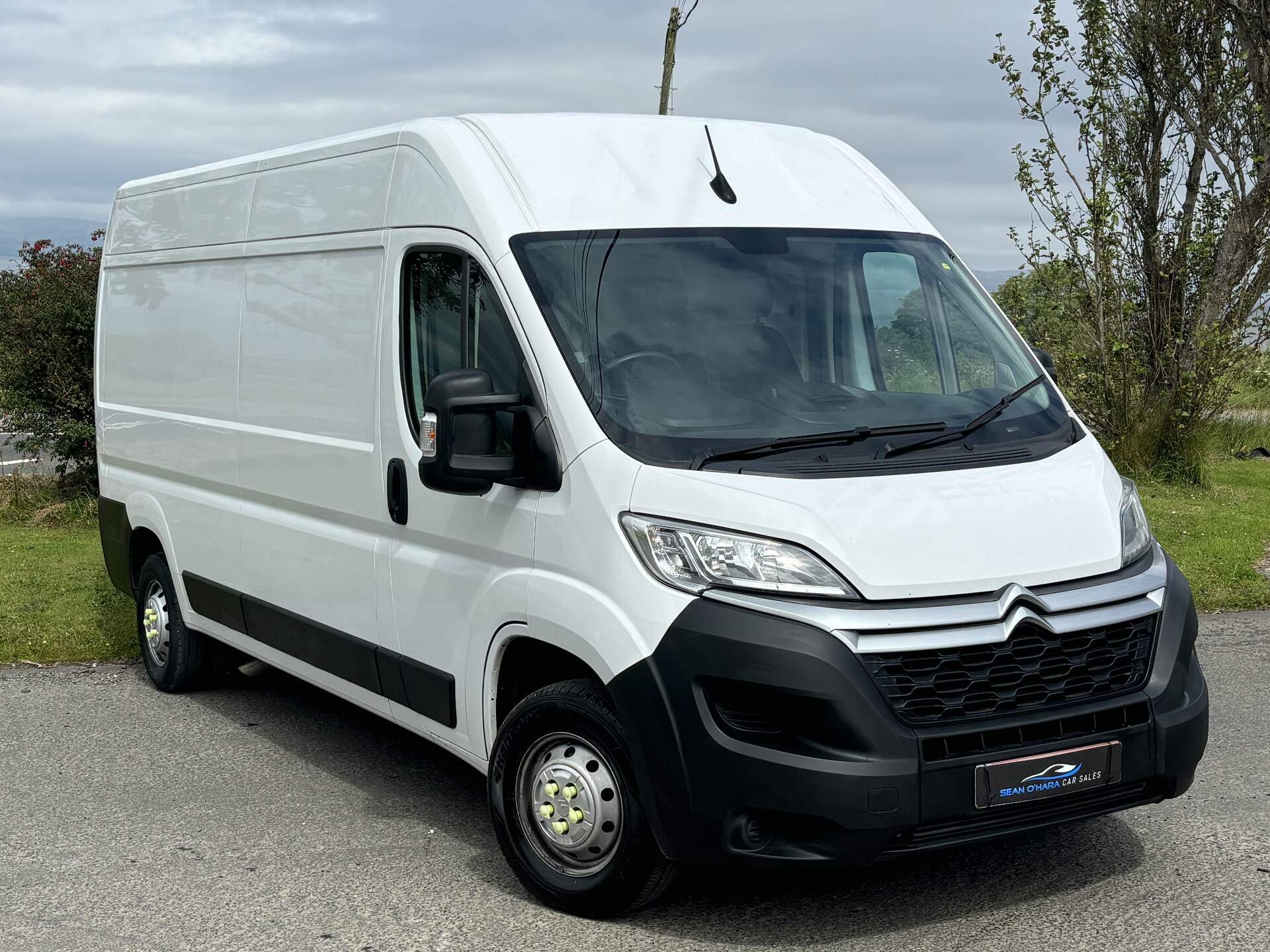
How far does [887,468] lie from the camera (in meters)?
4.22

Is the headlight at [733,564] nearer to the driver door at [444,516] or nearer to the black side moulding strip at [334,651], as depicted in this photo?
the driver door at [444,516]

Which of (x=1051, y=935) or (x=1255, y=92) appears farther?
(x=1255, y=92)

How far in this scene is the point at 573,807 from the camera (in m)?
4.42

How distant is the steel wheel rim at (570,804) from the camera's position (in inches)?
171

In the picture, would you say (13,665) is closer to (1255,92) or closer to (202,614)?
(202,614)

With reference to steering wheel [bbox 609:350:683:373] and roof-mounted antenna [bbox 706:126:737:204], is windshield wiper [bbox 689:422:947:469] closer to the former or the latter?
steering wheel [bbox 609:350:683:373]

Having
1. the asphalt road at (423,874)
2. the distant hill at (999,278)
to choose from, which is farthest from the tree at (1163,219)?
the asphalt road at (423,874)

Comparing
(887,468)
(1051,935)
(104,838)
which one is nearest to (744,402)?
(887,468)

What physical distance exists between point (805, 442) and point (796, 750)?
0.92 metres

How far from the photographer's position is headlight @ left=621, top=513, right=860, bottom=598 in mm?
3930

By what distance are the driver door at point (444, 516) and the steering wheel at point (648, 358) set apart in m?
0.30

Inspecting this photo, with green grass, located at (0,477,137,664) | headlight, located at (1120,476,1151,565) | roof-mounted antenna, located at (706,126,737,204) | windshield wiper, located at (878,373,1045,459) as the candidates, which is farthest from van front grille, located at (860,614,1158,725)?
green grass, located at (0,477,137,664)

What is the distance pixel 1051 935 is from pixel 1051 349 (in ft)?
38.4

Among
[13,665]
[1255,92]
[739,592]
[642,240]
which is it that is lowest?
[13,665]
